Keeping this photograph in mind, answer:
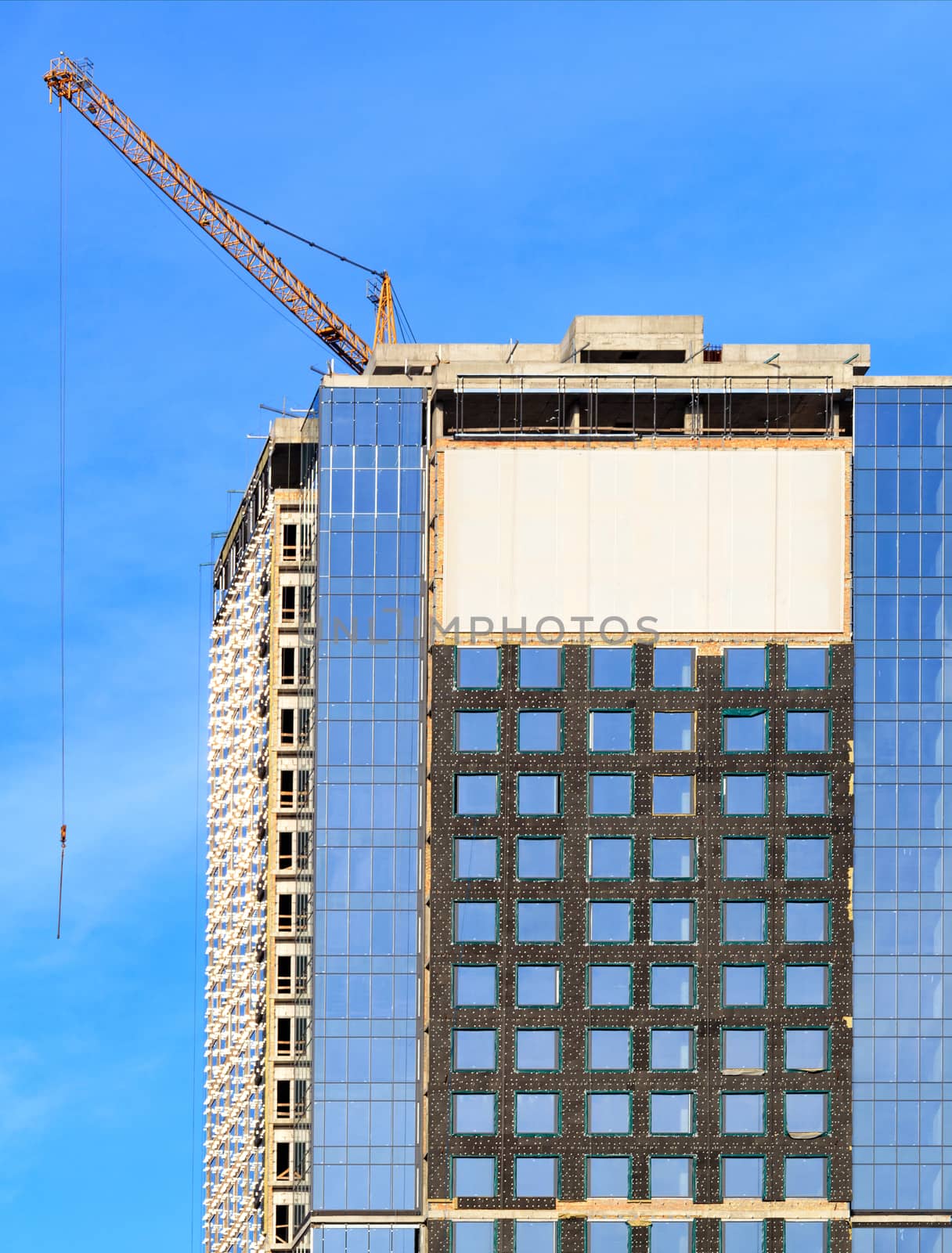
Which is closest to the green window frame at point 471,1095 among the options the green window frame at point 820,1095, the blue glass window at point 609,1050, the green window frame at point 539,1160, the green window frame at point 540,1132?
the green window frame at point 540,1132

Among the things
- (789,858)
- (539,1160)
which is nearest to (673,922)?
(789,858)

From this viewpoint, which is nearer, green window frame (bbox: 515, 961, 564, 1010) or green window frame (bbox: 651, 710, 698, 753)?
green window frame (bbox: 515, 961, 564, 1010)

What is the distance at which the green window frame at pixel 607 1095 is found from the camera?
417ft

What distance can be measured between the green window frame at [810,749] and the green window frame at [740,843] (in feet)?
18.5

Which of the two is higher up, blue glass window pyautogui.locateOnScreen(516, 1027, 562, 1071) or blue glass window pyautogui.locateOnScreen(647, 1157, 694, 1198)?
blue glass window pyautogui.locateOnScreen(516, 1027, 562, 1071)

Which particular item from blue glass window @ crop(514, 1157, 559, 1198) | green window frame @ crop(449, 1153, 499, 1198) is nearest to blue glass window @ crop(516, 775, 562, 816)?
green window frame @ crop(449, 1153, 499, 1198)

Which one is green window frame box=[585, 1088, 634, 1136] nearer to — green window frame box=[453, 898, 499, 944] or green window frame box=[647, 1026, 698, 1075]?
green window frame box=[647, 1026, 698, 1075]

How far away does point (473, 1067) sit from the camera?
127688 mm

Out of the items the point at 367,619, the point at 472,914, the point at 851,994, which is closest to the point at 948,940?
the point at 851,994

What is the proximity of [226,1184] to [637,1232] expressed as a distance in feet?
171

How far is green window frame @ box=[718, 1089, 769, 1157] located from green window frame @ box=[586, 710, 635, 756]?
20913 millimetres

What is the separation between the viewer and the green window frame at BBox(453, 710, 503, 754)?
131 m

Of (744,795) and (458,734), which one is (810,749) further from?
(458,734)

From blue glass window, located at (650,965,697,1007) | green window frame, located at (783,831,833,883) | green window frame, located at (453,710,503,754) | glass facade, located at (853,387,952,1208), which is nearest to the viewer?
glass facade, located at (853,387,952,1208)
